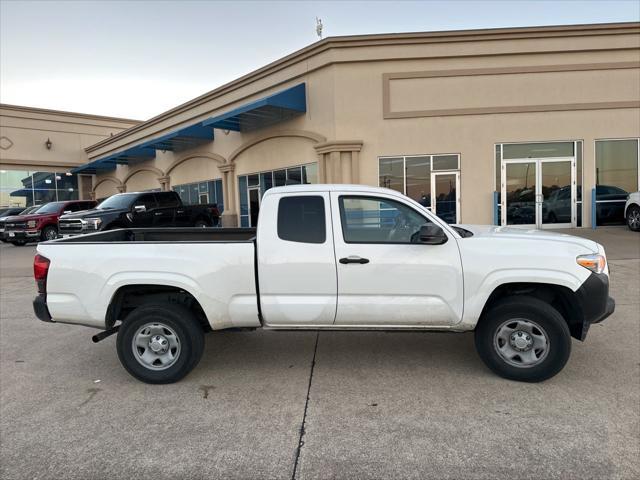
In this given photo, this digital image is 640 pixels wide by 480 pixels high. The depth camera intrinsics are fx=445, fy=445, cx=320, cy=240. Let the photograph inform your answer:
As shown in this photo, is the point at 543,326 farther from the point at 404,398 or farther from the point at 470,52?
the point at 470,52

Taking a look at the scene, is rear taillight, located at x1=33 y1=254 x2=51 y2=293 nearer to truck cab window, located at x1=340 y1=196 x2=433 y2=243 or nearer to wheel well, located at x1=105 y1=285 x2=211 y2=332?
wheel well, located at x1=105 y1=285 x2=211 y2=332

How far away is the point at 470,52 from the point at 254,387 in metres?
14.4

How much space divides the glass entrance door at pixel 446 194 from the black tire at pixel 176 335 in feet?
41.9

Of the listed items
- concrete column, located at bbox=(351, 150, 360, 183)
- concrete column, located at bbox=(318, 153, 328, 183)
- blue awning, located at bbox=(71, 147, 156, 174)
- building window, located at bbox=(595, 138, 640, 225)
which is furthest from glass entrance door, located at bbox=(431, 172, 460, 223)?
blue awning, located at bbox=(71, 147, 156, 174)

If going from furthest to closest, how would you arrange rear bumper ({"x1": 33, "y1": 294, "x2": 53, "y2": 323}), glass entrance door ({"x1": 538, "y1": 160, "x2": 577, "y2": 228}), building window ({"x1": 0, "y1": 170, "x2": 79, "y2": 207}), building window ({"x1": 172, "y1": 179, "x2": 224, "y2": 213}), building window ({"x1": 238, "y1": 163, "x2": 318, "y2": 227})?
1. building window ({"x1": 0, "y1": 170, "x2": 79, "y2": 207})
2. building window ({"x1": 172, "y1": 179, "x2": 224, "y2": 213})
3. building window ({"x1": 238, "y1": 163, "x2": 318, "y2": 227})
4. glass entrance door ({"x1": 538, "y1": 160, "x2": 577, "y2": 228})
5. rear bumper ({"x1": 33, "y1": 294, "x2": 53, "y2": 323})

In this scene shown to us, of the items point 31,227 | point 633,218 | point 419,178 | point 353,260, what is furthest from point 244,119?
point 353,260

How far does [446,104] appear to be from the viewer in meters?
15.3

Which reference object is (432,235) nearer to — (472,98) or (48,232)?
(472,98)

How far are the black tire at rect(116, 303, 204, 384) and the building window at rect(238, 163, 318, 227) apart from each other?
44.7 feet

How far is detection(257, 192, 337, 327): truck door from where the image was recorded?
13.5 ft

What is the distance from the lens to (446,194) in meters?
15.8

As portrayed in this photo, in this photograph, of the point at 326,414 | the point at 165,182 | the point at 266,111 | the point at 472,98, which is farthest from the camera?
the point at 165,182

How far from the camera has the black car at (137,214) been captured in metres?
14.0

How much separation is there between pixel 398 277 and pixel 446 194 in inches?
491
